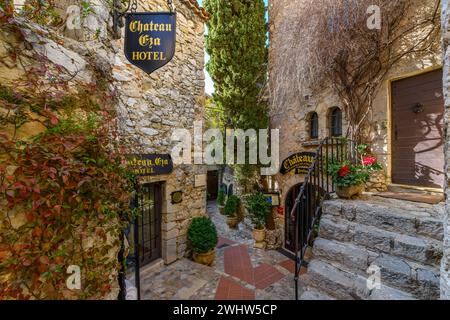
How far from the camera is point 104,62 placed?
1.83m

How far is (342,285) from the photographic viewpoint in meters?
2.37

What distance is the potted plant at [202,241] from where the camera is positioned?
498 cm

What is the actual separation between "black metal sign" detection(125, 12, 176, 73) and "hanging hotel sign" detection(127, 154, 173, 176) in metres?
2.16

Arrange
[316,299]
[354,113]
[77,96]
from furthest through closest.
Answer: [354,113]
[316,299]
[77,96]

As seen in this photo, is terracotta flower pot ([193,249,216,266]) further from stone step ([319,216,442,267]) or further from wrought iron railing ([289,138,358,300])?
stone step ([319,216,442,267])

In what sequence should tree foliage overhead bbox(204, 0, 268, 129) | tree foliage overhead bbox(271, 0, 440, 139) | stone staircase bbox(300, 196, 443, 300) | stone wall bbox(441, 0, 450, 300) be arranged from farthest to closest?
tree foliage overhead bbox(204, 0, 268, 129), tree foliage overhead bbox(271, 0, 440, 139), stone staircase bbox(300, 196, 443, 300), stone wall bbox(441, 0, 450, 300)

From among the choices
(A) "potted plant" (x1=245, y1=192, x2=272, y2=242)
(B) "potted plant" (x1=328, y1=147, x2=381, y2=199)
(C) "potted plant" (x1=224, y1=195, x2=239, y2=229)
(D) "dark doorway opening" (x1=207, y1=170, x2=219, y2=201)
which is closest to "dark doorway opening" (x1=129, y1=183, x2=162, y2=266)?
(A) "potted plant" (x1=245, y1=192, x2=272, y2=242)

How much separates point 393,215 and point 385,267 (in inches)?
26.5

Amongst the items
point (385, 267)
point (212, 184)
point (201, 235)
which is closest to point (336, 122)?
point (385, 267)

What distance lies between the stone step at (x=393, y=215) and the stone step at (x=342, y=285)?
725 millimetres

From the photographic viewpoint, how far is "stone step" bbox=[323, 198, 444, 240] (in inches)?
89.7
